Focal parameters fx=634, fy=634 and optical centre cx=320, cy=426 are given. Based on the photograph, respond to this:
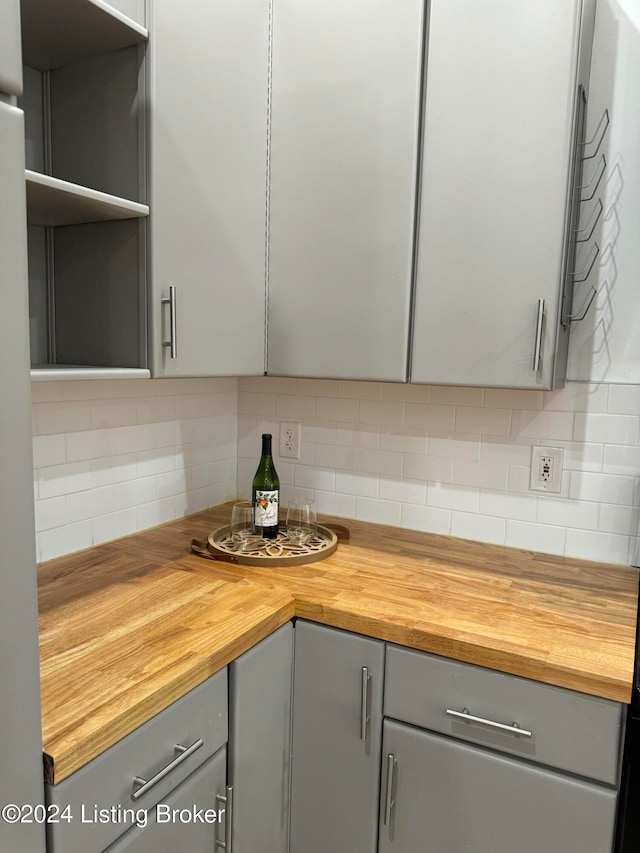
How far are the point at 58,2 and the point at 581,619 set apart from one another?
1591mm

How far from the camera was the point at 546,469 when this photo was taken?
175 centimetres

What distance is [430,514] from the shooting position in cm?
193

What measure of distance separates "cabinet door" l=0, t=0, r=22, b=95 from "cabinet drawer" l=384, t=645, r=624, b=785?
1177 mm

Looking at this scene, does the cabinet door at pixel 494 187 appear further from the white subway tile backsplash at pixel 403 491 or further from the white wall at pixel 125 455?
the white wall at pixel 125 455

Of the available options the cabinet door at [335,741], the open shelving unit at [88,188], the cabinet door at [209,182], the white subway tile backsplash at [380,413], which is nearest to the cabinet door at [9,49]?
the open shelving unit at [88,188]

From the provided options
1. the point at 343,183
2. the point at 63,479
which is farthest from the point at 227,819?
the point at 343,183

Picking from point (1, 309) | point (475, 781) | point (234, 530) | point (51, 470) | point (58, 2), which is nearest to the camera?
point (1, 309)

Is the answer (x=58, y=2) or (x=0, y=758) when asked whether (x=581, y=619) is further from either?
(x=58, y=2)

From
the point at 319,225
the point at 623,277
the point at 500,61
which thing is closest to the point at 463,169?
the point at 500,61

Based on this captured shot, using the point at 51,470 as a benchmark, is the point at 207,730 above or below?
below

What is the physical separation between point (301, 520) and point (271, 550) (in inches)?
5.5

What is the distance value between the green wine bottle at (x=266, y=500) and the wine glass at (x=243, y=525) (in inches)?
1.0

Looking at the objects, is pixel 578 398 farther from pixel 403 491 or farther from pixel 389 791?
pixel 389 791

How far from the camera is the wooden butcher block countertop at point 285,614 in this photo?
1058 millimetres
